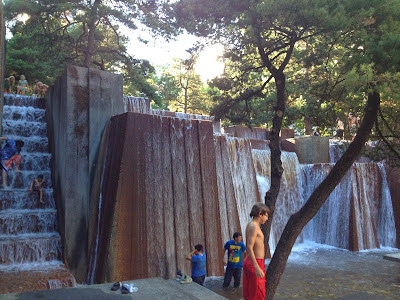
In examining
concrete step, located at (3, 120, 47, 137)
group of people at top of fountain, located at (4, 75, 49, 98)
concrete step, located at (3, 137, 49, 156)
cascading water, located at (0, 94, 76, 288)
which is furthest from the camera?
group of people at top of fountain, located at (4, 75, 49, 98)

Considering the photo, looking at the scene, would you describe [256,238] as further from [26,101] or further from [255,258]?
[26,101]

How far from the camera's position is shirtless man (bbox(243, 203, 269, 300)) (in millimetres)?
4633

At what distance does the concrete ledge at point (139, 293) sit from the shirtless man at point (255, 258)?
0.51 m

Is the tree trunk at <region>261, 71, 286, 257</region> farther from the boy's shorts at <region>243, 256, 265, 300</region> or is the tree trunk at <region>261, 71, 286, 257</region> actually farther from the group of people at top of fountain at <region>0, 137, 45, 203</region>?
the group of people at top of fountain at <region>0, 137, 45, 203</region>

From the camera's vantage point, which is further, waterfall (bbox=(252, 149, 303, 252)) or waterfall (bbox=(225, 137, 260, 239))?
waterfall (bbox=(252, 149, 303, 252))

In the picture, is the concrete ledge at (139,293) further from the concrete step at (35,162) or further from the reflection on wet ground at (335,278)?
the concrete step at (35,162)

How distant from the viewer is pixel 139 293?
16.6ft

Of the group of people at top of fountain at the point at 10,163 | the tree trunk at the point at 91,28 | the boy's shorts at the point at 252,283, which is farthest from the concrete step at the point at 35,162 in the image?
the tree trunk at the point at 91,28

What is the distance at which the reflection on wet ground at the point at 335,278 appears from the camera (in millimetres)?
8484

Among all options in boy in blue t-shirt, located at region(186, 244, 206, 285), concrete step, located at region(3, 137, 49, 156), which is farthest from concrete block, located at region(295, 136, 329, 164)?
boy in blue t-shirt, located at region(186, 244, 206, 285)

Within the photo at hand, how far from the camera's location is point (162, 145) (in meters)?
8.17

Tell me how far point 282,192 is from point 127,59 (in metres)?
10.4

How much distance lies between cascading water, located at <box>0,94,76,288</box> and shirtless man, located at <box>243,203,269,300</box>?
11.4 ft

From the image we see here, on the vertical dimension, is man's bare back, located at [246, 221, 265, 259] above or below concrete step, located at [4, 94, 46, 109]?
below
